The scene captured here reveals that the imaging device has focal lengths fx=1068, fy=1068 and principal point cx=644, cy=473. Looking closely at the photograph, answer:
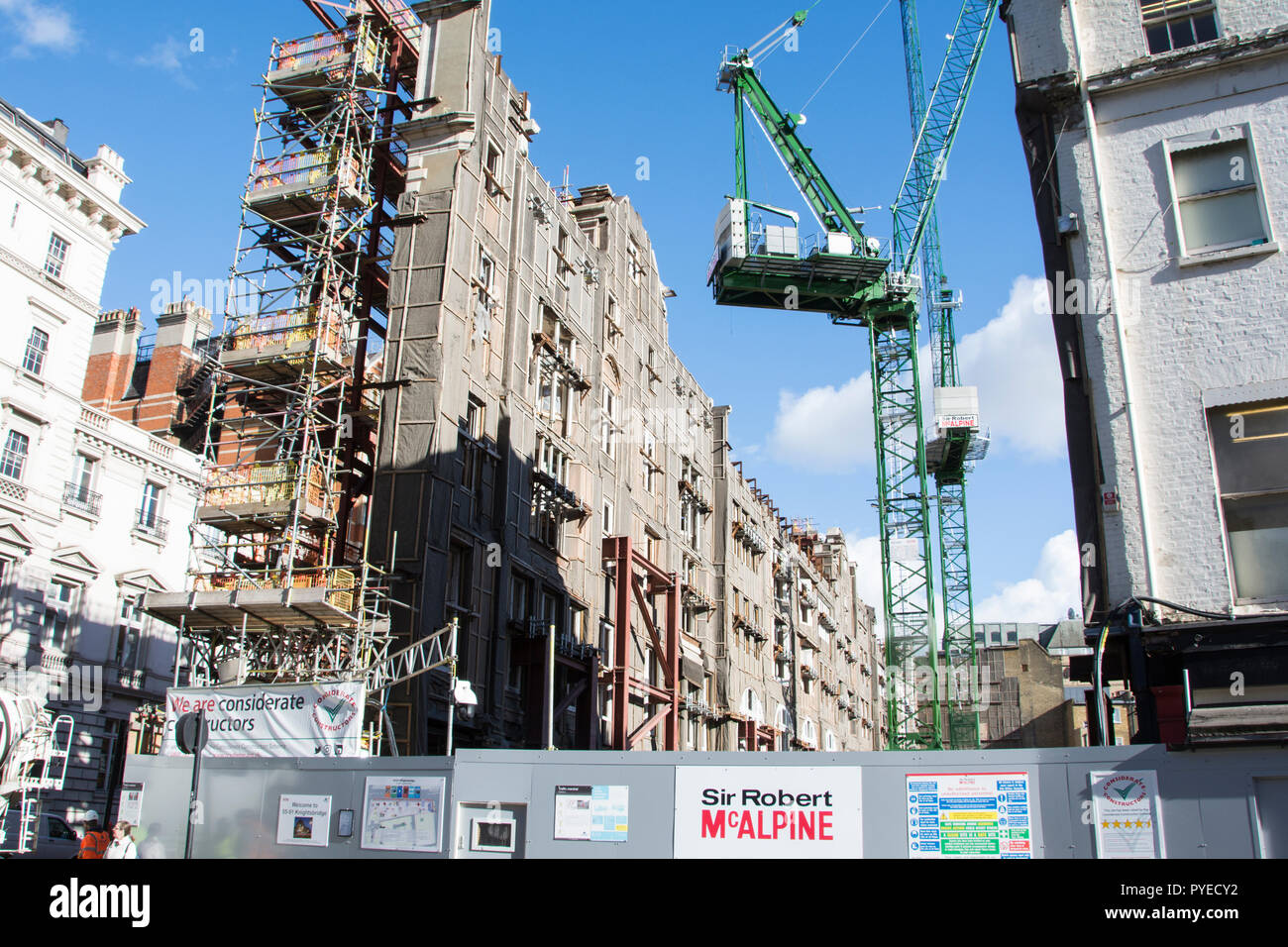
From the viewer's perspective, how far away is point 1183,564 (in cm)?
1407

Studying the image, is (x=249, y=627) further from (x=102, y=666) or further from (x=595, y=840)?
(x=595, y=840)

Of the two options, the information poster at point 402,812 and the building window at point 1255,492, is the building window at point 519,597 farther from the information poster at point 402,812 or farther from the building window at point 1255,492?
the building window at point 1255,492

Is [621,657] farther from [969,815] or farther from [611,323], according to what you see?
[969,815]

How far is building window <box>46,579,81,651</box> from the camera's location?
37.0 m

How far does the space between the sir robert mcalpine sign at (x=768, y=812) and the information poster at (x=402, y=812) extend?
9.91 ft

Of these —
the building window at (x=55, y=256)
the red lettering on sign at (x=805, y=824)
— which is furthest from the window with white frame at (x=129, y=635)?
the red lettering on sign at (x=805, y=824)

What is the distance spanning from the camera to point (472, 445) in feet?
115

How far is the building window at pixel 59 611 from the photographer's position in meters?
37.0

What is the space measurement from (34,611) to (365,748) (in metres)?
17.0

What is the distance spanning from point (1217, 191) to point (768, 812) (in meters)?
11.1

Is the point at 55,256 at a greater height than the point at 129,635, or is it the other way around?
the point at 55,256

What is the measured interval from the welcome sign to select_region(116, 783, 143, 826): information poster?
30.6 ft

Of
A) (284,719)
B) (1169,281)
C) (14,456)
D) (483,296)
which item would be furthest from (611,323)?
(1169,281)
